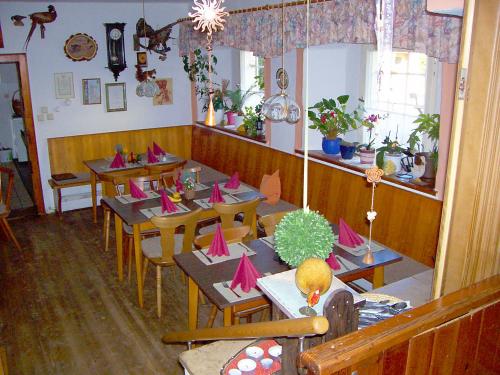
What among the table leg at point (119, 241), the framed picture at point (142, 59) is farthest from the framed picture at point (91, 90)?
the table leg at point (119, 241)

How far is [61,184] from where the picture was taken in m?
6.76

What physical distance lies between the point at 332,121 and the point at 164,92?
11.3ft

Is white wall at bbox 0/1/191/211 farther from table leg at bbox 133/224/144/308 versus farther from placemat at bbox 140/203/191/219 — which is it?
table leg at bbox 133/224/144/308

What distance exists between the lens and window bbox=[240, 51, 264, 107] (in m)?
6.96

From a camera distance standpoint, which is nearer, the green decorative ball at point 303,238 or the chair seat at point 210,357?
the green decorative ball at point 303,238

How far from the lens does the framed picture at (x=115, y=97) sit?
7273 mm

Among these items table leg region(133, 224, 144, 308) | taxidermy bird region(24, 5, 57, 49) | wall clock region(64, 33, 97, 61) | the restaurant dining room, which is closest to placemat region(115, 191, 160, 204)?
the restaurant dining room

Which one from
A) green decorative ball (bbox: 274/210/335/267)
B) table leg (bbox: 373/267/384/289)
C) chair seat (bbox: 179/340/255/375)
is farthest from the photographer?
table leg (bbox: 373/267/384/289)

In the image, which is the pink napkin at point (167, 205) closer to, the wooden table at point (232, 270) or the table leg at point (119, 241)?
the table leg at point (119, 241)

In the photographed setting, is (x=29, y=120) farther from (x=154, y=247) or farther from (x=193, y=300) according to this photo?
(x=193, y=300)

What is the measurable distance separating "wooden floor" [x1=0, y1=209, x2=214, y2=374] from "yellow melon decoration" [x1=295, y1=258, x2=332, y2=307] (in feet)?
7.76

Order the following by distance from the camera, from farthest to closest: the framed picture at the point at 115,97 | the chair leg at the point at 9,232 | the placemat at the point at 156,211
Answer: the framed picture at the point at 115,97
the chair leg at the point at 9,232
the placemat at the point at 156,211

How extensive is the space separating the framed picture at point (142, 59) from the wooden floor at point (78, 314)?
2.84 meters

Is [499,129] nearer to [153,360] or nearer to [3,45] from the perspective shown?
[153,360]
